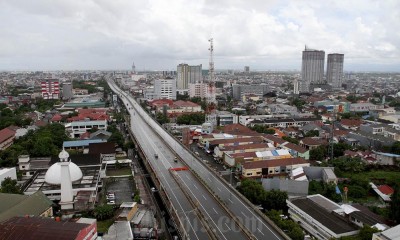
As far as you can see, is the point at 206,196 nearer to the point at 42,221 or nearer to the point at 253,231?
the point at 253,231

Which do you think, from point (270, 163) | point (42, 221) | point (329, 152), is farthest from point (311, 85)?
point (42, 221)

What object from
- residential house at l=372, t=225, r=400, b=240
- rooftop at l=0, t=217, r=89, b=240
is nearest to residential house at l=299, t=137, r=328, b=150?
residential house at l=372, t=225, r=400, b=240

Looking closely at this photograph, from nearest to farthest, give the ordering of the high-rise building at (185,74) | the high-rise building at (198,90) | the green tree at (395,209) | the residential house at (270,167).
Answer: the green tree at (395,209) → the residential house at (270,167) → the high-rise building at (198,90) → the high-rise building at (185,74)

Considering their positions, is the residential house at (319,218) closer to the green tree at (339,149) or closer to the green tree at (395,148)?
the green tree at (339,149)

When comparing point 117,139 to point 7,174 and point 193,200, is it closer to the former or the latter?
point 7,174

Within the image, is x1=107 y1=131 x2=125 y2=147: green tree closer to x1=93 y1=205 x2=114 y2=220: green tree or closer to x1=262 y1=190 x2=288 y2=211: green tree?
x1=93 y1=205 x2=114 y2=220: green tree

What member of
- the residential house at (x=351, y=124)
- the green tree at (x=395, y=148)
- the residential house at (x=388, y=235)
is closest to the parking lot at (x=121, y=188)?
the residential house at (x=388, y=235)

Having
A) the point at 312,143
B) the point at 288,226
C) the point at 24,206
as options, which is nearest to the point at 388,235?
the point at 288,226
